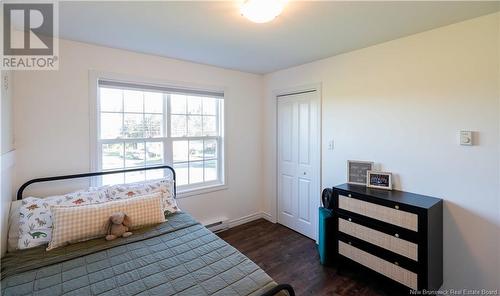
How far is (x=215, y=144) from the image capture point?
3.38m

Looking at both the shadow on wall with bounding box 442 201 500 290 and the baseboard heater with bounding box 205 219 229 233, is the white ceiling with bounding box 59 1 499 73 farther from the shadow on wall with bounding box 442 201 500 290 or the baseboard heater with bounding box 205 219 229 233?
the baseboard heater with bounding box 205 219 229 233

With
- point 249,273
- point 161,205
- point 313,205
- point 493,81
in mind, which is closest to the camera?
point 249,273

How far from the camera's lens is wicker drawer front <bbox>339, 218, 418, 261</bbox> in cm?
185

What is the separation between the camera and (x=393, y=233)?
6.39ft

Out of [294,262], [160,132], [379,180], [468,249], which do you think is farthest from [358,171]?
[160,132]

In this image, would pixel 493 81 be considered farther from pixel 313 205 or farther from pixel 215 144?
pixel 215 144

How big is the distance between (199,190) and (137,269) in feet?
5.60

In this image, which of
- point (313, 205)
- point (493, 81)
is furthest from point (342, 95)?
point (313, 205)

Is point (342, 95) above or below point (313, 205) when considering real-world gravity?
above

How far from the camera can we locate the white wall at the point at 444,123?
5.84 ft

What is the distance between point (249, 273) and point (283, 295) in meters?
0.24

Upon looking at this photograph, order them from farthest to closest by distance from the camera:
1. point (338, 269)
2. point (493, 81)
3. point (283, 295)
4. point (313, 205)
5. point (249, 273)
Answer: point (313, 205)
point (338, 269)
point (493, 81)
point (249, 273)
point (283, 295)

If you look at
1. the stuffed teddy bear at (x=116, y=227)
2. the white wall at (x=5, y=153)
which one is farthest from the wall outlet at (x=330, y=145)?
the white wall at (x=5, y=153)

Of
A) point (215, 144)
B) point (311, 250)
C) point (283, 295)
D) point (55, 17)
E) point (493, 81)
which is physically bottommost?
point (311, 250)
